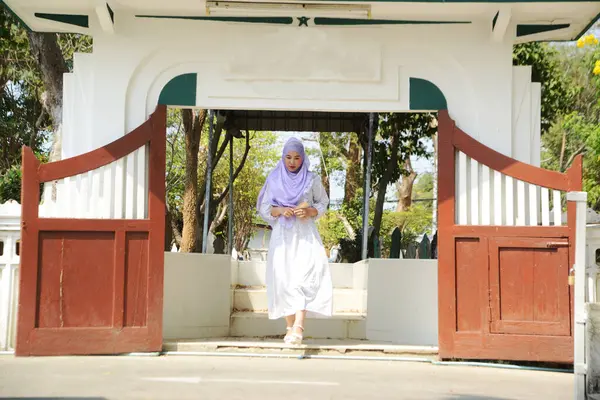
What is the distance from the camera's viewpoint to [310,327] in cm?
865

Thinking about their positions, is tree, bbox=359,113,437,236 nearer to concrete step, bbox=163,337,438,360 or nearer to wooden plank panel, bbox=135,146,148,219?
concrete step, bbox=163,337,438,360

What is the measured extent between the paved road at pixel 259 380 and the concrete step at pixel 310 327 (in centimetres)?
168

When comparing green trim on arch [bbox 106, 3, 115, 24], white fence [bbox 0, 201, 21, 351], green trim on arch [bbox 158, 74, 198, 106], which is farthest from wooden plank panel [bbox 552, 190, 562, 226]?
white fence [bbox 0, 201, 21, 351]

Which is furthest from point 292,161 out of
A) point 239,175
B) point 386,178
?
point 239,175

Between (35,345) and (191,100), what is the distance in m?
2.43

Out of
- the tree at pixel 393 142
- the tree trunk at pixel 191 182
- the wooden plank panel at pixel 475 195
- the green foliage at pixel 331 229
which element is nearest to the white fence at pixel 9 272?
the wooden plank panel at pixel 475 195

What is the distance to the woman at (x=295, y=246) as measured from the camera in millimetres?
7375

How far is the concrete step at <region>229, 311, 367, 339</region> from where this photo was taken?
8.59 m

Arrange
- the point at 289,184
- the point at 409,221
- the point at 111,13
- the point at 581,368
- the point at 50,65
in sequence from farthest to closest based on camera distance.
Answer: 1. the point at 409,221
2. the point at 50,65
3. the point at 289,184
4. the point at 111,13
5. the point at 581,368

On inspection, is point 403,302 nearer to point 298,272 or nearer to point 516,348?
point 298,272

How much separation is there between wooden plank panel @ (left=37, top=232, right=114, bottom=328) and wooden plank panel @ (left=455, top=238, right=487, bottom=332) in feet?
9.45

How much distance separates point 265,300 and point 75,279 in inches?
114

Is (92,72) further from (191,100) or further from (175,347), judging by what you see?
(175,347)

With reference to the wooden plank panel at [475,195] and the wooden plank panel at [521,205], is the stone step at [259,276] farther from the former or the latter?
the wooden plank panel at [521,205]
